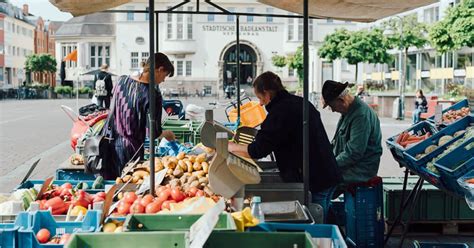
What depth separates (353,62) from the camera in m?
43.1

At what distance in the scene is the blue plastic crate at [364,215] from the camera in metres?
6.15

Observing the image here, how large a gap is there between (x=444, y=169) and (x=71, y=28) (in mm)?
78370

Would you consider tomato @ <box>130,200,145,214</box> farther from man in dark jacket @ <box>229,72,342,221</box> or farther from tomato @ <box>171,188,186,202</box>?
man in dark jacket @ <box>229,72,342,221</box>

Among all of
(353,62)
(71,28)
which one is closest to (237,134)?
(353,62)

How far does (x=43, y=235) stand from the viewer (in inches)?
146

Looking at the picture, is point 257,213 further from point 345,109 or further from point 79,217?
point 345,109

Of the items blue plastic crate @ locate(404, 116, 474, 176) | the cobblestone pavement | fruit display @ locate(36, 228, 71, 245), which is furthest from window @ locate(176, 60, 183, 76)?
fruit display @ locate(36, 228, 71, 245)

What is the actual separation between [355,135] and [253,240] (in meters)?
3.05

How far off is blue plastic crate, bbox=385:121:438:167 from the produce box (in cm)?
13

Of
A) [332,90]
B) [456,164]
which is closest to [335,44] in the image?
[332,90]

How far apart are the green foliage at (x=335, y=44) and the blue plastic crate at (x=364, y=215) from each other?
37658mm

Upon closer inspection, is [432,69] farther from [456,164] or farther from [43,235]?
[43,235]

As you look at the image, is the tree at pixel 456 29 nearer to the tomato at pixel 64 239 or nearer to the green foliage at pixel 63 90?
the tomato at pixel 64 239

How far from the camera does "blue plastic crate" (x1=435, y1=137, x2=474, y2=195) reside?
4.93 meters
